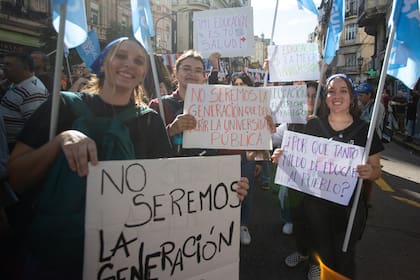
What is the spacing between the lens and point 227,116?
2551 mm

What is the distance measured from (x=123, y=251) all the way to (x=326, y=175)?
1603 mm

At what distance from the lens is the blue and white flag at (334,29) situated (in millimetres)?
4008

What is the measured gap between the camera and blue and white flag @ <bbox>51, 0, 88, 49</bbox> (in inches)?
74.7

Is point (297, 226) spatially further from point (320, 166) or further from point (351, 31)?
point (351, 31)

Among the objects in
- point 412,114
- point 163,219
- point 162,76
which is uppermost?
point 162,76

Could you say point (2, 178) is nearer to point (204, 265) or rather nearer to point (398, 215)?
point (204, 265)

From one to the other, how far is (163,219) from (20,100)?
8.46 ft

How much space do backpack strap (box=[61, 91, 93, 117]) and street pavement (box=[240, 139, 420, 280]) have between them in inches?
83.2

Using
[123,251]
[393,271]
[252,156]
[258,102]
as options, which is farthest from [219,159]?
[393,271]

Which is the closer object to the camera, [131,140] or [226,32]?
[131,140]

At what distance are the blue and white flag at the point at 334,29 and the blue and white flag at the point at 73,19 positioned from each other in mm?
2927

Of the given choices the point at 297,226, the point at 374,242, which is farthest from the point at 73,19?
the point at 374,242

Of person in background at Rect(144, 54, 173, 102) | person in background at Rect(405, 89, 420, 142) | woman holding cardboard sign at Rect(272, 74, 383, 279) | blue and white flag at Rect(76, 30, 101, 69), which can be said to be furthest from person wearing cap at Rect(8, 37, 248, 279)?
person in background at Rect(405, 89, 420, 142)

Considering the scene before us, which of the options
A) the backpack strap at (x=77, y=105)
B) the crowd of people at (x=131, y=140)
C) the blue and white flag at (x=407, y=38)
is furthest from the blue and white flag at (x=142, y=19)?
the blue and white flag at (x=407, y=38)
